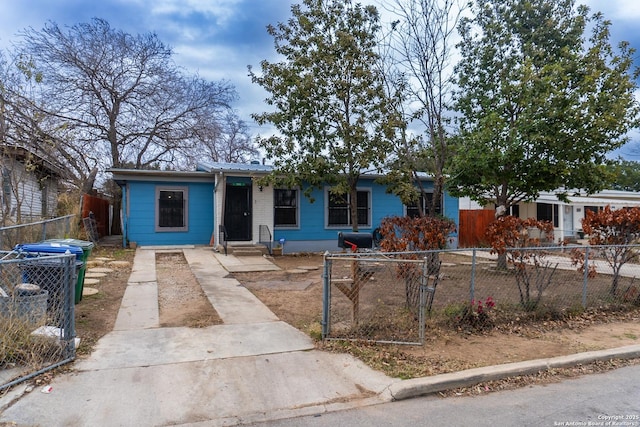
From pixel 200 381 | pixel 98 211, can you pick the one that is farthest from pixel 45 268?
pixel 98 211

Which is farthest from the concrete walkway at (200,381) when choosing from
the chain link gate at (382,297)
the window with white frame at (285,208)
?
the window with white frame at (285,208)

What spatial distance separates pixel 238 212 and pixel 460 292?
9015 mm

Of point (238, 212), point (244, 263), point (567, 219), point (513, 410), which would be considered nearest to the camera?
point (513, 410)

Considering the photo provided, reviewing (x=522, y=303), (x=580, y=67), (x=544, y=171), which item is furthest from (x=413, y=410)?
(x=580, y=67)

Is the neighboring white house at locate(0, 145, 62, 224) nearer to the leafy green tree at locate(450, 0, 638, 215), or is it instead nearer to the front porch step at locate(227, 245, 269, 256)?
the front porch step at locate(227, 245, 269, 256)

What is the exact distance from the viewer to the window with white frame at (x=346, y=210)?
1538 cm

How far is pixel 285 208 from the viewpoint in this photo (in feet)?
48.8

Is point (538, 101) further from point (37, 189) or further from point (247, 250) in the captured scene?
point (37, 189)

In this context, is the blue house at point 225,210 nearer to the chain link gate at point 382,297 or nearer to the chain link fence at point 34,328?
the chain link gate at point 382,297

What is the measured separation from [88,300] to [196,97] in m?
17.9

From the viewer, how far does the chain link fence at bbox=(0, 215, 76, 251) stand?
26.3 feet

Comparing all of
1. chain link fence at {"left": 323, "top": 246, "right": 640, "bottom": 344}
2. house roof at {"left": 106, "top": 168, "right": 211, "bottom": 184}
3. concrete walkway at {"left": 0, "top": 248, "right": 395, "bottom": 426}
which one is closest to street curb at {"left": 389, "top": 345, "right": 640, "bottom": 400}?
concrete walkway at {"left": 0, "top": 248, "right": 395, "bottom": 426}

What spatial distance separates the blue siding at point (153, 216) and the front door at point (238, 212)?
84 cm

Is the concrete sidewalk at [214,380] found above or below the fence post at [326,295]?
below
